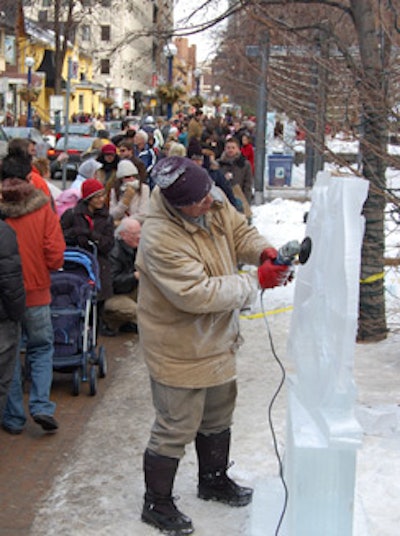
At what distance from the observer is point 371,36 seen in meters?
7.78

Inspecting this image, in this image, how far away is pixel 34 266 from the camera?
19.0ft

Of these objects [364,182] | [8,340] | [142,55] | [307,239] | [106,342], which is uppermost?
[142,55]

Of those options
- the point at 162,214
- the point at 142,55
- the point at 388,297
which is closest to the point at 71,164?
the point at 142,55

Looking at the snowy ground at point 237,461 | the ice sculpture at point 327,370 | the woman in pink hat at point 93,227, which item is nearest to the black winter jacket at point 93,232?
the woman in pink hat at point 93,227

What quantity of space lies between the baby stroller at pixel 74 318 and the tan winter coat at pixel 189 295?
103 inches

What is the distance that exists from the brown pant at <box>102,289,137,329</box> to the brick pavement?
132 centimetres

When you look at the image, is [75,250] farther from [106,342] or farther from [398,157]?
[398,157]

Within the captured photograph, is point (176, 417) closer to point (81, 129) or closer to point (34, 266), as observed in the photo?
point (34, 266)

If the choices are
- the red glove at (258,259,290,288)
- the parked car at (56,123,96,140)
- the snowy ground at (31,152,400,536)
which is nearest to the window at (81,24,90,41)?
the parked car at (56,123,96,140)

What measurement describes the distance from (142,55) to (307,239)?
25.9ft

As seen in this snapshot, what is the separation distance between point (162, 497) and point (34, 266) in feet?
6.96

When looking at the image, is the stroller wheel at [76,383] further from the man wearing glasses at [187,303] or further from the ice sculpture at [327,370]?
the ice sculpture at [327,370]

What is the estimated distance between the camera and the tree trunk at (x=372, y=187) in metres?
7.30

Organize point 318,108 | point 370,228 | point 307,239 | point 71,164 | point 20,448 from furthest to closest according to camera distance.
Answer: point 71,164 < point 370,228 < point 318,108 < point 20,448 < point 307,239
